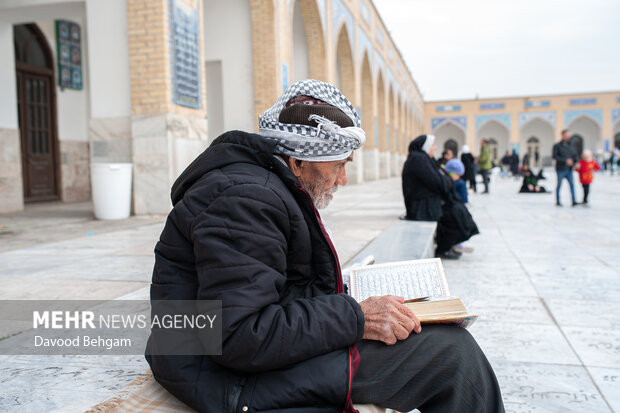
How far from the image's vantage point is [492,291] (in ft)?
11.1

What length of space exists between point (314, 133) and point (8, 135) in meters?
7.65

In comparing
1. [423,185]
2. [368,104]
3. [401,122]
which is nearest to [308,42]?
[368,104]

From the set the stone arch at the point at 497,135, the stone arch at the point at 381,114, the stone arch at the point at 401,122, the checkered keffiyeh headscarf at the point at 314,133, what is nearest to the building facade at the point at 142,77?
the checkered keffiyeh headscarf at the point at 314,133

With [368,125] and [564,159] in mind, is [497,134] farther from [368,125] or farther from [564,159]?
A: [564,159]

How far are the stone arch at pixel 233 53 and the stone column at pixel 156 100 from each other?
272 centimetres

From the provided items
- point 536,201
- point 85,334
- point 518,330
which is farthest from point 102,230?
point 536,201

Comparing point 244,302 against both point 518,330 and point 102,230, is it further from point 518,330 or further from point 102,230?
point 102,230

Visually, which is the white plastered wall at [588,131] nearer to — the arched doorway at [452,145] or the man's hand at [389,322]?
the arched doorway at [452,145]

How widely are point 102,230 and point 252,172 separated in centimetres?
471

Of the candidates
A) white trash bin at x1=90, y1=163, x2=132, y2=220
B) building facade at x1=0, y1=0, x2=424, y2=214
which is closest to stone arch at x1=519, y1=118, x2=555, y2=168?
building facade at x1=0, y1=0, x2=424, y2=214

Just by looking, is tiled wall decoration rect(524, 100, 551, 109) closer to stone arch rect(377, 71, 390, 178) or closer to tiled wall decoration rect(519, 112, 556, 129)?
tiled wall decoration rect(519, 112, 556, 129)

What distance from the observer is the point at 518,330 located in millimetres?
2598

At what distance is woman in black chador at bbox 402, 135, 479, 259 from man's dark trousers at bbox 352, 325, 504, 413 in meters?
3.39

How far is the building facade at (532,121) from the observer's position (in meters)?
37.9
